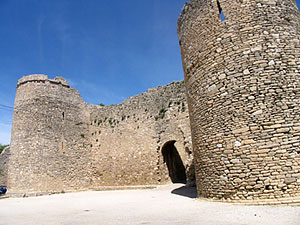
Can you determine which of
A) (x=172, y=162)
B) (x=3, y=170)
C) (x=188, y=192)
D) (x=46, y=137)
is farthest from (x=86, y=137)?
(x=188, y=192)

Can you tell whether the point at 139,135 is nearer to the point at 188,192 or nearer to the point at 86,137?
the point at 86,137

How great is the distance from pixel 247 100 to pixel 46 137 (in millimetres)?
14177

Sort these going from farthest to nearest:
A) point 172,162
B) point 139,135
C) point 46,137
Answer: point 46,137 → point 139,135 → point 172,162

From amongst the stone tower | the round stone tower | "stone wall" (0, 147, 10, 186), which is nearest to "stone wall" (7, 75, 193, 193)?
the stone tower

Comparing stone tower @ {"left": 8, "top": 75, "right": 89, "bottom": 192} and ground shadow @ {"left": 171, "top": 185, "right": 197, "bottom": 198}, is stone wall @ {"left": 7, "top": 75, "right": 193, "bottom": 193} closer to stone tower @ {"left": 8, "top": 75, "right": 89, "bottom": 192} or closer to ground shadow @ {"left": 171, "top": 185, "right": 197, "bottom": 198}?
stone tower @ {"left": 8, "top": 75, "right": 89, "bottom": 192}

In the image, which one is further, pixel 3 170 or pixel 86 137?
pixel 3 170

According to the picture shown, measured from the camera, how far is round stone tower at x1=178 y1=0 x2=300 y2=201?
5.26 m

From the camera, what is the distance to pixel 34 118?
15617mm

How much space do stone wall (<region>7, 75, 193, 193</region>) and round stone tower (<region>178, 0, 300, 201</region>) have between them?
6.20 meters

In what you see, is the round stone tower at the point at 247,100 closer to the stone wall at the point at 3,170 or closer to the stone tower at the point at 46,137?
the stone tower at the point at 46,137

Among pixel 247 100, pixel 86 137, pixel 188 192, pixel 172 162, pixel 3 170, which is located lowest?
pixel 188 192

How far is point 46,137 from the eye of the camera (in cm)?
1565

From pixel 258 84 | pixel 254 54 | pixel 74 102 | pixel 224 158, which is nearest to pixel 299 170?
pixel 224 158

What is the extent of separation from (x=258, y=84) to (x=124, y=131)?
39.1 ft
